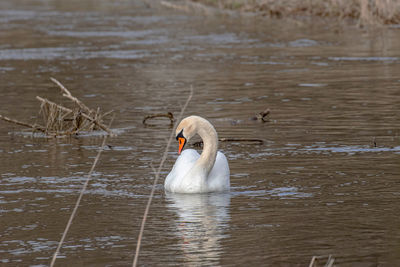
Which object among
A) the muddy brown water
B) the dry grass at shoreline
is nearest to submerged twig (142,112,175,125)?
the muddy brown water

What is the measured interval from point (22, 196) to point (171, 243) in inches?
109

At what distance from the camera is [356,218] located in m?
9.24

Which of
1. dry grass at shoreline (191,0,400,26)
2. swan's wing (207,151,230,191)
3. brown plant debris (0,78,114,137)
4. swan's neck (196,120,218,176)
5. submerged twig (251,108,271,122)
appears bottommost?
dry grass at shoreline (191,0,400,26)

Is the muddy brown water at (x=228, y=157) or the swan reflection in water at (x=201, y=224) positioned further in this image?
the muddy brown water at (x=228, y=157)

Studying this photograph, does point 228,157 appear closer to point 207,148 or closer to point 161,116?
point 207,148

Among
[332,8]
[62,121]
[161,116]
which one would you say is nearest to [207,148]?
[62,121]

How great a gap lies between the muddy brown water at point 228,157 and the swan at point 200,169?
5.6 inches

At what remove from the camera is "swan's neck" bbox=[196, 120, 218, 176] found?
10.9 meters

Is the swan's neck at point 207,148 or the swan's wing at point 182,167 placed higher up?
the swan's neck at point 207,148

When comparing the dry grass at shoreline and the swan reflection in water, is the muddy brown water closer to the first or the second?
the swan reflection in water

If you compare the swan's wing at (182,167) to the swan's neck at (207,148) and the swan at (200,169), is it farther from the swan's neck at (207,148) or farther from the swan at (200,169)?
the swan's neck at (207,148)

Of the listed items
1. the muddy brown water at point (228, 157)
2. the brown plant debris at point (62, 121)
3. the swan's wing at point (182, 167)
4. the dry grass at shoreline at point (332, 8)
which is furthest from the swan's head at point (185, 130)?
the dry grass at shoreline at point (332, 8)

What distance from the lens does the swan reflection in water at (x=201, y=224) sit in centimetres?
809

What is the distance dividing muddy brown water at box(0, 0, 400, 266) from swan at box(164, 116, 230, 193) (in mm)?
141
